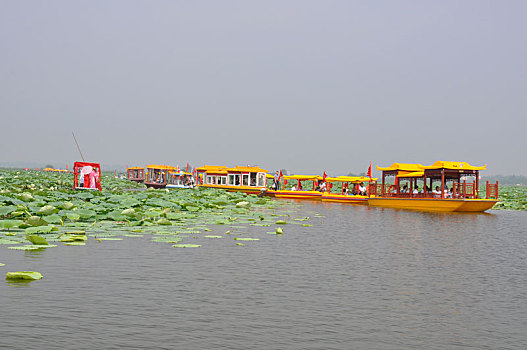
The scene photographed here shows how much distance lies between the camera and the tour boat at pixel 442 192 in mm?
34969

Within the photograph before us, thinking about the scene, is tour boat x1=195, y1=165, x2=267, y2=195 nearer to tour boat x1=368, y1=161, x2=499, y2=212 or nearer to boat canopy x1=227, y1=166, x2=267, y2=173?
boat canopy x1=227, y1=166, x2=267, y2=173

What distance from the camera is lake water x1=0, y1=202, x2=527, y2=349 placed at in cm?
738

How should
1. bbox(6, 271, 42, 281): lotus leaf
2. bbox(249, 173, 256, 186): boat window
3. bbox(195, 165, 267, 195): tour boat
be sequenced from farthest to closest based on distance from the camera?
bbox(249, 173, 256, 186): boat window → bbox(195, 165, 267, 195): tour boat → bbox(6, 271, 42, 281): lotus leaf

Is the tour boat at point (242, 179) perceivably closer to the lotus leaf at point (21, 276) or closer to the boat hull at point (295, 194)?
the boat hull at point (295, 194)

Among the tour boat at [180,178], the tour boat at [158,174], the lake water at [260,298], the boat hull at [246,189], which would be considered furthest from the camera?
the tour boat at [158,174]

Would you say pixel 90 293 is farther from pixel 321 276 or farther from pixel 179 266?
pixel 321 276

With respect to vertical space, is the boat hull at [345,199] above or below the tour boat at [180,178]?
below

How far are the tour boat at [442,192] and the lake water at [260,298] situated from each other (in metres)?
19.0

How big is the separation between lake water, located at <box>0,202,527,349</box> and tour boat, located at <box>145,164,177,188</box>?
158 ft

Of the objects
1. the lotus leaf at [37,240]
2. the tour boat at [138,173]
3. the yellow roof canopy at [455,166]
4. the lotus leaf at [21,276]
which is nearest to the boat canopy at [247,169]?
the yellow roof canopy at [455,166]

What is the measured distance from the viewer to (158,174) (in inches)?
2586

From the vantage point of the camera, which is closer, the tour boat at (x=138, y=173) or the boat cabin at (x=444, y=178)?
the boat cabin at (x=444, y=178)

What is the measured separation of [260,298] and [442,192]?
2900 centimetres

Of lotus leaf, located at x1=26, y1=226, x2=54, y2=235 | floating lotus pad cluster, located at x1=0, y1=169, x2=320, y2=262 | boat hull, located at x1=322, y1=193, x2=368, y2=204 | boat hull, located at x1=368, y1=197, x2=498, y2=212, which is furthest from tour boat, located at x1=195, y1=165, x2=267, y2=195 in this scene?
lotus leaf, located at x1=26, y1=226, x2=54, y2=235
